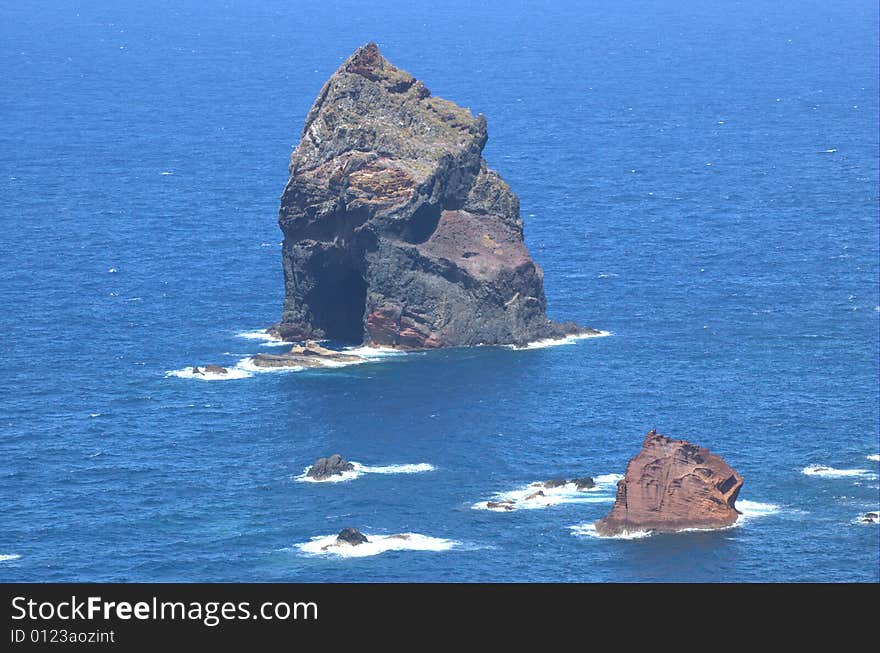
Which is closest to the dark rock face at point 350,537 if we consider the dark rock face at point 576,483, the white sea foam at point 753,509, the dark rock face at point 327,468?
the dark rock face at point 327,468

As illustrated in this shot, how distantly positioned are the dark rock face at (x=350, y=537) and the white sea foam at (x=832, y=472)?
35131 mm

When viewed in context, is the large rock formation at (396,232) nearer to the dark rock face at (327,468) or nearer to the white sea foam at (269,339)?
the white sea foam at (269,339)

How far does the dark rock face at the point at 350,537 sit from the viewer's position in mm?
137875

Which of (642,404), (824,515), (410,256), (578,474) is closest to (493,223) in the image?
(410,256)

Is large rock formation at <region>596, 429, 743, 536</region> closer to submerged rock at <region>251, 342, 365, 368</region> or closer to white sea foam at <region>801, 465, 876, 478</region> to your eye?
white sea foam at <region>801, 465, 876, 478</region>

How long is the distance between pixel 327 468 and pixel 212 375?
3185cm

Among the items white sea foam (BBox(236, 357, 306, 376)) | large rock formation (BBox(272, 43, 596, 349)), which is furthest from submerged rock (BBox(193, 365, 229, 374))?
large rock formation (BBox(272, 43, 596, 349))

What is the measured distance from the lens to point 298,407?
176375mm

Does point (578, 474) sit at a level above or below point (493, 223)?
below

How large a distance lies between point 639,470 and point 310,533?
2143cm

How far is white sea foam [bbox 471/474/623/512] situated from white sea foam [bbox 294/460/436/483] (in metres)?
8.50

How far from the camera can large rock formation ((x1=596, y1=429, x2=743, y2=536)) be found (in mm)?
139000

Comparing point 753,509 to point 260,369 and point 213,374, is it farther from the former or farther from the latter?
point 213,374

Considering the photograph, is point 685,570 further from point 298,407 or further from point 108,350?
point 108,350
